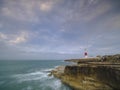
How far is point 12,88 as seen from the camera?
26.0 metres

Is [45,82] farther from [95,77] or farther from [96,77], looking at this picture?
[96,77]

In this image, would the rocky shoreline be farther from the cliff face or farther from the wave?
the wave

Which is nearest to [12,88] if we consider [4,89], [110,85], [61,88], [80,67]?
[4,89]

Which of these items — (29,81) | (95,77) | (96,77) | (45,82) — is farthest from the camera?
(29,81)

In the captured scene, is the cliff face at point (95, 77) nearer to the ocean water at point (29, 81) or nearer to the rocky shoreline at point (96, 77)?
the rocky shoreline at point (96, 77)

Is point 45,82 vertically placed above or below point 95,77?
below

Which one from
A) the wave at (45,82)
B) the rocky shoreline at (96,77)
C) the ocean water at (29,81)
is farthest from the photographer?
the ocean water at (29,81)

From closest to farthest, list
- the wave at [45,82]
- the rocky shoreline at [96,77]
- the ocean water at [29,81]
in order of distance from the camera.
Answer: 1. the rocky shoreline at [96,77]
2. the wave at [45,82]
3. the ocean water at [29,81]

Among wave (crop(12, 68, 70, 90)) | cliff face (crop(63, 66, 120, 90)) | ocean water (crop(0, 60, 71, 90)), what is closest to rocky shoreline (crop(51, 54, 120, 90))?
cliff face (crop(63, 66, 120, 90))

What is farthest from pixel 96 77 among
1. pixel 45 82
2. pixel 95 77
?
pixel 45 82

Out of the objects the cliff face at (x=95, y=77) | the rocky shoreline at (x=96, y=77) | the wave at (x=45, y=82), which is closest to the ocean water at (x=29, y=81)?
the wave at (x=45, y=82)

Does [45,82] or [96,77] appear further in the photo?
[45,82]

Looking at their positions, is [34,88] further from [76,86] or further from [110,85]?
[110,85]

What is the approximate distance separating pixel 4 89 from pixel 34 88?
22.2ft
